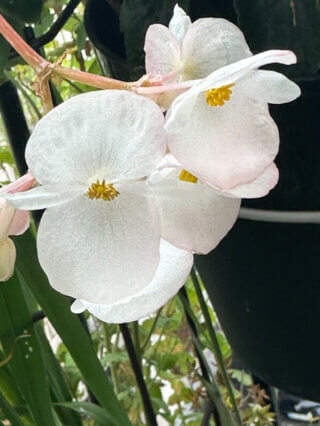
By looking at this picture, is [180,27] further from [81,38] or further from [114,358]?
[114,358]

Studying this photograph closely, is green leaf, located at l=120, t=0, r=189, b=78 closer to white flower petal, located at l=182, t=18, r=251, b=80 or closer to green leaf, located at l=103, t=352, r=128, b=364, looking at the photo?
white flower petal, located at l=182, t=18, r=251, b=80

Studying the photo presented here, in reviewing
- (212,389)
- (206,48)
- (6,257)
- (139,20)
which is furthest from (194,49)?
(212,389)

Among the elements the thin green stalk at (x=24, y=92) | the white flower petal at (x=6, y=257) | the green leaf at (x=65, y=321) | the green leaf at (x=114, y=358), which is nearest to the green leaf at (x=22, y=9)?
the thin green stalk at (x=24, y=92)

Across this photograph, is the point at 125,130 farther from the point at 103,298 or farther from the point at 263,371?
the point at 263,371

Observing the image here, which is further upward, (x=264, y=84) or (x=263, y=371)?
(x=264, y=84)

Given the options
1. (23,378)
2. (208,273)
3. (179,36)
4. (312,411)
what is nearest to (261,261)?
(208,273)

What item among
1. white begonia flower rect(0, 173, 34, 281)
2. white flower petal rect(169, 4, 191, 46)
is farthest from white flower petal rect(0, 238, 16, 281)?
white flower petal rect(169, 4, 191, 46)
